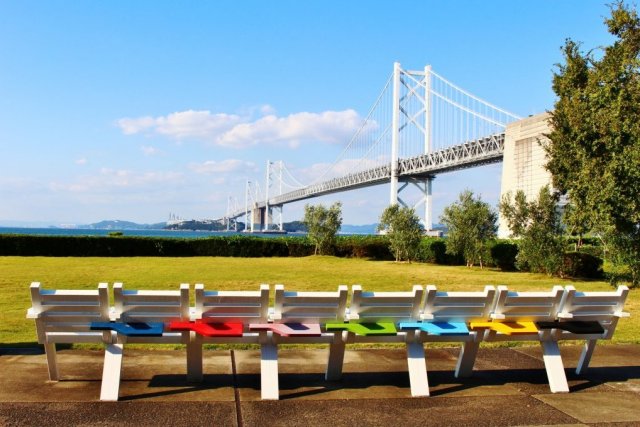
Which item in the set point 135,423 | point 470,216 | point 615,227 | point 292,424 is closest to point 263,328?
point 292,424

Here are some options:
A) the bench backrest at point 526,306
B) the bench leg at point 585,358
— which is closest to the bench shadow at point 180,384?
the bench backrest at point 526,306

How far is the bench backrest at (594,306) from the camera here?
4.50 meters

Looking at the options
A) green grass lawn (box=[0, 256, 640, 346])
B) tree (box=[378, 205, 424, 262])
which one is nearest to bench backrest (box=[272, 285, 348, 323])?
green grass lawn (box=[0, 256, 640, 346])

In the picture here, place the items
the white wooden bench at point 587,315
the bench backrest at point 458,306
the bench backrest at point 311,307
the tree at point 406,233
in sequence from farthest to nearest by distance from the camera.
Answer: the tree at point 406,233, the white wooden bench at point 587,315, the bench backrest at point 458,306, the bench backrest at point 311,307

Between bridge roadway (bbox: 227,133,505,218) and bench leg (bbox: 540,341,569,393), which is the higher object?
bridge roadway (bbox: 227,133,505,218)

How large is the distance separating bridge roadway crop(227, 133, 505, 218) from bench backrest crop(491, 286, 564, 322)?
32.2 meters

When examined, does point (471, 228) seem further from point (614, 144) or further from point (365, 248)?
point (614, 144)

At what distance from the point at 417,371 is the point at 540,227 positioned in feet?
44.1

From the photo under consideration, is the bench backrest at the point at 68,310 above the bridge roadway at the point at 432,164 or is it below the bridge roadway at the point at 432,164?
below

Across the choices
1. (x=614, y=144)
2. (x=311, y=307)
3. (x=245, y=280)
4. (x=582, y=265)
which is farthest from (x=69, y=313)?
(x=582, y=265)

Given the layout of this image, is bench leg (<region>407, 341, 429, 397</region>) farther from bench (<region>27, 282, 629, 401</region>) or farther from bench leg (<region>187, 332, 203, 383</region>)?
bench leg (<region>187, 332, 203, 383</region>)

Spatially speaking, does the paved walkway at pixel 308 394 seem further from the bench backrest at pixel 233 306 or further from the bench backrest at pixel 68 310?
the bench backrest at pixel 233 306

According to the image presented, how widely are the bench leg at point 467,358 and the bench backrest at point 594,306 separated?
69cm

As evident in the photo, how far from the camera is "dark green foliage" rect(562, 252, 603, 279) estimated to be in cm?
1684
